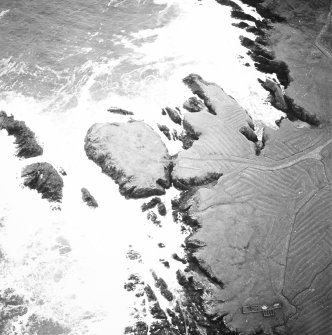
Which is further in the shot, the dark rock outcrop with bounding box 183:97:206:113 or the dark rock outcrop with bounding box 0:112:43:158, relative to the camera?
the dark rock outcrop with bounding box 183:97:206:113

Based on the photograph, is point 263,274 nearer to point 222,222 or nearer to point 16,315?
point 222,222

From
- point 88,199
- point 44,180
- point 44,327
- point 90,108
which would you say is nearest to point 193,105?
point 90,108

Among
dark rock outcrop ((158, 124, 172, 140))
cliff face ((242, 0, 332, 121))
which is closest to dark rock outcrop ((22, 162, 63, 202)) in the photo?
dark rock outcrop ((158, 124, 172, 140))

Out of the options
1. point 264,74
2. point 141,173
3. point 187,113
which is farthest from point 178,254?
point 264,74

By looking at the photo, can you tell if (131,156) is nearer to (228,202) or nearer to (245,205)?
(228,202)

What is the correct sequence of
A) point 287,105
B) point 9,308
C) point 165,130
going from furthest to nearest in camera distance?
point 287,105
point 165,130
point 9,308

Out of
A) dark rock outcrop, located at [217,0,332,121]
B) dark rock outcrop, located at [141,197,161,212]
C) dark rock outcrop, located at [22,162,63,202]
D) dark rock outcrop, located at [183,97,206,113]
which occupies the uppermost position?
dark rock outcrop, located at [217,0,332,121]

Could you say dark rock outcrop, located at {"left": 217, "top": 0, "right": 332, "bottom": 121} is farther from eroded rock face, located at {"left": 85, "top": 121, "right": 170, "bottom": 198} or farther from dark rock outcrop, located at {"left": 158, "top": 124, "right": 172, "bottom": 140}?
eroded rock face, located at {"left": 85, "top": 121, "right": 170, "bottom": 198}
